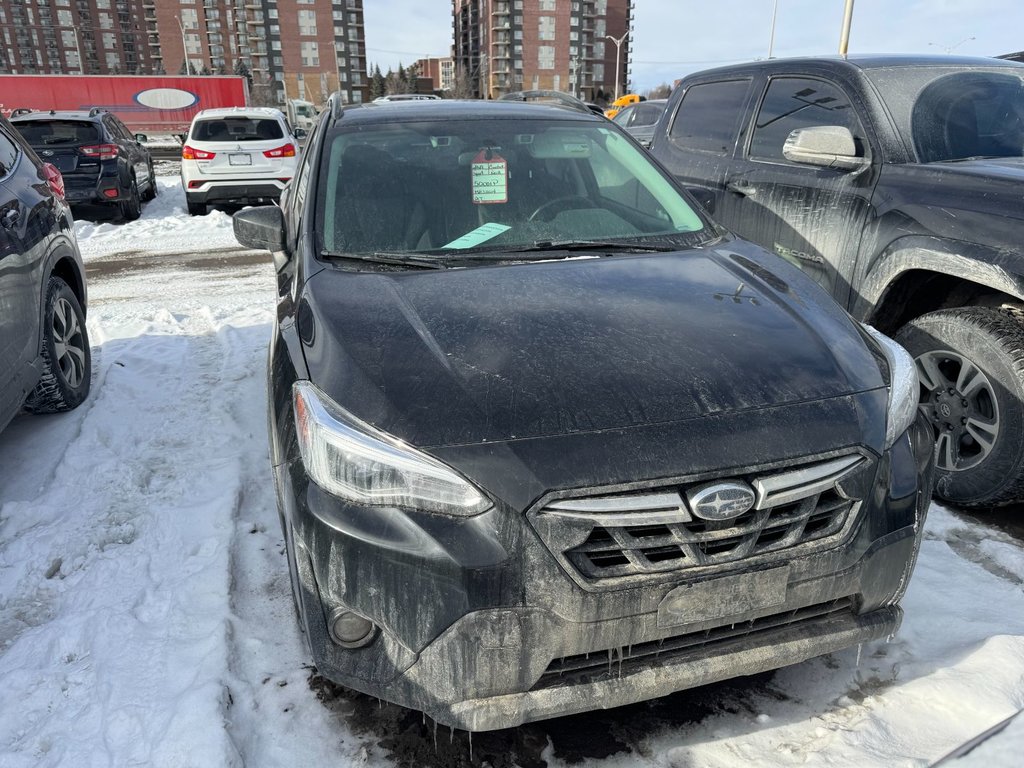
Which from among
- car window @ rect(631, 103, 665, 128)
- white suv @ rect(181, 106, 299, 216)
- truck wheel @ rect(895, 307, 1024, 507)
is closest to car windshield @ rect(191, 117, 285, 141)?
white suv @ rect(181, 106, 299, 216)

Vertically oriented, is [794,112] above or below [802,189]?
above

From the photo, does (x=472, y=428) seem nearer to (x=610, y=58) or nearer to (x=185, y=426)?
(x=185, y=426)

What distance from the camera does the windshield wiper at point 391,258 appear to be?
2.73 meters

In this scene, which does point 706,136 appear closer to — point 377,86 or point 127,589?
point 127,589

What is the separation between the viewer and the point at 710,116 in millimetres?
5121

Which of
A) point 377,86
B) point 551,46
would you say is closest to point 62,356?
point 551,46

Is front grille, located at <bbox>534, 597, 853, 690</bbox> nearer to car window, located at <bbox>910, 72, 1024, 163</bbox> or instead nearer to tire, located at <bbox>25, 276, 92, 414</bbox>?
car window, located at <bbox>910, 72, 1024, 163</bbox>

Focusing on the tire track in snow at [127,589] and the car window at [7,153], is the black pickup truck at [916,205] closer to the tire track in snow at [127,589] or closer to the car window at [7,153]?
the tire track in snow at [127,589]

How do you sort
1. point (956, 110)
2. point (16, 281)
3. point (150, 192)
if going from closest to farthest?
point (16, 281) < point (956, 110) < point (150, 192)

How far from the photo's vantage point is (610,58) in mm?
107500

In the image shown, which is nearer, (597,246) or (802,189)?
(597,246)

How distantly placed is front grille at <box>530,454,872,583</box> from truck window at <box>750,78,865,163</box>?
2.63 metres

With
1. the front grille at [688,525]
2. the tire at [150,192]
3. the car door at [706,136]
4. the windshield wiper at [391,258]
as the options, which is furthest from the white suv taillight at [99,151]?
the front grille at [688,525]

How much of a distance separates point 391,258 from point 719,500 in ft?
5.02
